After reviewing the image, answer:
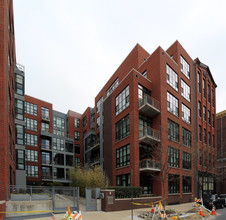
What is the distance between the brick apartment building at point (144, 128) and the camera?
75.0 feet

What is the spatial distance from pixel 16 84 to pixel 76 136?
26.3 metres

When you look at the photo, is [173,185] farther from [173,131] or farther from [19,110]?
[19,110]

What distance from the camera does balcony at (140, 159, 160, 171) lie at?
73.7 ft

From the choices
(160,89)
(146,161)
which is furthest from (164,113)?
(146,161)

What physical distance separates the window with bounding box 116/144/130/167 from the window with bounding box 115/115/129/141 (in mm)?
1564

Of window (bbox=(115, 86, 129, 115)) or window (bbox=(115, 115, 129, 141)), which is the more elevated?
window (bbox=(115, 86, 129, 115))

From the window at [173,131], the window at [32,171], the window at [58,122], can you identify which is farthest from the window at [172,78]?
the window at [58,122]

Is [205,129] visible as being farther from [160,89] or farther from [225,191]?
[160,89]

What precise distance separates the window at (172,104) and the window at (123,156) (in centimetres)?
770

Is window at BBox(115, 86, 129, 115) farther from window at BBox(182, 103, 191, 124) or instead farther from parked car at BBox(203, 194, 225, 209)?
parked car at BBox(203, 194, 225, 209)

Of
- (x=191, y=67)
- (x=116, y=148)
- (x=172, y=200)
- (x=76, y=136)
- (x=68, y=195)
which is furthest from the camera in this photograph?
(x=76, y=136)

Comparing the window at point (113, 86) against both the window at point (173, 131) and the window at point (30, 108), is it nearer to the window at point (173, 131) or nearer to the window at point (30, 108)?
the window at point (173, 131)

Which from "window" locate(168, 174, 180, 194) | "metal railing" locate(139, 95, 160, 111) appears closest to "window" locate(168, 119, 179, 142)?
"metal railing" locate(139, 95, 160, 111)

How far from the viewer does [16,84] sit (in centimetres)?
3002
